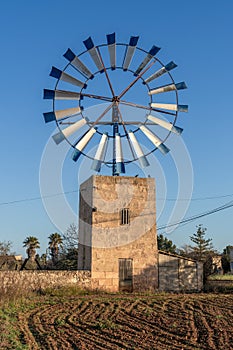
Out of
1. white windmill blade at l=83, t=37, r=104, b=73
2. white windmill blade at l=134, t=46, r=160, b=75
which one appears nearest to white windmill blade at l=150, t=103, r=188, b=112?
white windmill blade at l=134, t=46, r=160, b=75

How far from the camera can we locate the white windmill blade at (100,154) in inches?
856

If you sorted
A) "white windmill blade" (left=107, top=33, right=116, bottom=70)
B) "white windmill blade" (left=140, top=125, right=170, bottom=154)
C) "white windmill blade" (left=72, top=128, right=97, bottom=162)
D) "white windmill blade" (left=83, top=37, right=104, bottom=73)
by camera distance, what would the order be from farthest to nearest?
"white windmill blade" (left=140, top=125, right=170, bottom=154), "white windmill blade" (left=72, top=128, right=97, bottom=162), "white windmill blade" (left=83, top=37, right=104, bottom=73), "white windmill blade" (left=107, top=33, right=116, bottom=70)

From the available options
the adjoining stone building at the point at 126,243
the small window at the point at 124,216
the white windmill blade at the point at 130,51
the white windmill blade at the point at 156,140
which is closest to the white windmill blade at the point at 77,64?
the white windmill blade at the point at 130,51

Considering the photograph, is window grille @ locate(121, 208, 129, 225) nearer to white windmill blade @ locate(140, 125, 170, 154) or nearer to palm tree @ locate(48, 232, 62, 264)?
white windmill blade @ locate(140, 125, 170, 154)

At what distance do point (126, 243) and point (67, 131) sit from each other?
727cm

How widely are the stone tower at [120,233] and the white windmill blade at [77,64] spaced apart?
6146 millimetres

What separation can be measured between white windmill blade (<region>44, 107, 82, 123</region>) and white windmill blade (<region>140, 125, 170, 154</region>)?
139 inches

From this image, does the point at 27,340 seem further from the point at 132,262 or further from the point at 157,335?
the point at 132,262

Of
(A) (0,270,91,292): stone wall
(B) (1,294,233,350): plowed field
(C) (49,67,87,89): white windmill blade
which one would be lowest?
(B) (1,294,233,350): plowed field

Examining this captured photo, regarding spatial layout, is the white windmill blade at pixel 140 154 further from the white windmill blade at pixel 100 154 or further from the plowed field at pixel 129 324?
the plowed field at pixel 129 324

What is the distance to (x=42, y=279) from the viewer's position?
21625mm

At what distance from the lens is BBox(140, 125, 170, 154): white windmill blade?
2139cm

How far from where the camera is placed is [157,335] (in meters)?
10.6

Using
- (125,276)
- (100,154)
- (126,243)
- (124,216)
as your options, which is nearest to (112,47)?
(100,154)
